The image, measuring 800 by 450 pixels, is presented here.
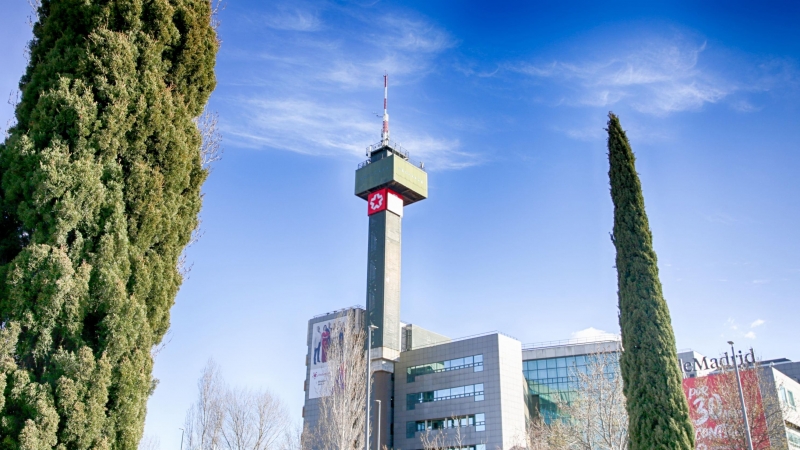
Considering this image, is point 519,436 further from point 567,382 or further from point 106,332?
point 106,332

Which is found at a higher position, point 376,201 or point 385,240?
point 376,201

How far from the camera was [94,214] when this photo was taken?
11.4m

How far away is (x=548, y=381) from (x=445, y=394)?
12.0m

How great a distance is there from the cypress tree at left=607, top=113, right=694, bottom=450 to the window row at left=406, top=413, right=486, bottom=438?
110ft

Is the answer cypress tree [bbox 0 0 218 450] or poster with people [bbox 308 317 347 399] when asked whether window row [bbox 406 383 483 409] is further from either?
cypress tree [bbox 0 0 218 450]

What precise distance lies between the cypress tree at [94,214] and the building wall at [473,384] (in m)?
43.0

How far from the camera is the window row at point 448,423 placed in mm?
51938

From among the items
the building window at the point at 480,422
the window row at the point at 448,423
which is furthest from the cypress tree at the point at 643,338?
A: the window row at the point at 448,423

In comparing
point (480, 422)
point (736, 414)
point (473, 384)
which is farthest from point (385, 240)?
point (736, 414)

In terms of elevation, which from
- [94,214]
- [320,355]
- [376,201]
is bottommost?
[94,214]

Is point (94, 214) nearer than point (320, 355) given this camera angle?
Yes

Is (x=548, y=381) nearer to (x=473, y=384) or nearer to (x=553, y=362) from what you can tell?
(x=553, y=362)

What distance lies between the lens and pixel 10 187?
11.1 m

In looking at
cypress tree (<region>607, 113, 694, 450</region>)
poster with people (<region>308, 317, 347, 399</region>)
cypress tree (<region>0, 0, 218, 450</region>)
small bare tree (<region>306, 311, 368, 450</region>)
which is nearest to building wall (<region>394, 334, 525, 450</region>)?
poster with people (<region>308, 317, 347, 399</region>)
